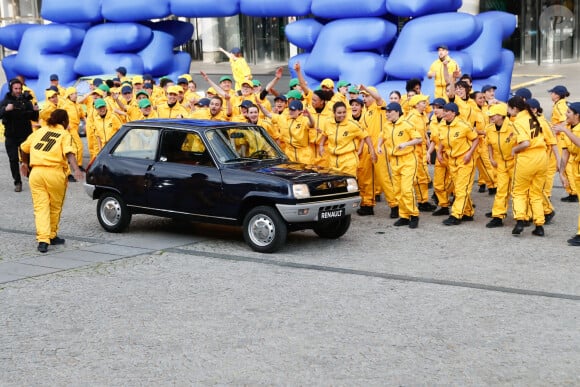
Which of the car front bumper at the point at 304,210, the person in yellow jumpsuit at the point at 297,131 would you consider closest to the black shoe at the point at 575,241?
the car front bumper at the point at 304,210

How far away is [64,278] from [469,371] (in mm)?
4462

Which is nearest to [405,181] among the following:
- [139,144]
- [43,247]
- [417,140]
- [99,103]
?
[417,140]

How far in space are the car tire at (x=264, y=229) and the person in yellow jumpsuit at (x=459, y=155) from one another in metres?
2.75

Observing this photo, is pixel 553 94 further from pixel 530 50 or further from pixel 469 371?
pixel 530 50

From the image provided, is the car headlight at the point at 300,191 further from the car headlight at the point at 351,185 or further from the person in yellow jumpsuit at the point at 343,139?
the person in yellow jumpsuit at the point at 343,139

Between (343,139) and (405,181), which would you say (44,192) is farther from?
(405,181)

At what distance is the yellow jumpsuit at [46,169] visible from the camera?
33.4 ft

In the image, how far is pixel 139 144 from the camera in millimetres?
11219

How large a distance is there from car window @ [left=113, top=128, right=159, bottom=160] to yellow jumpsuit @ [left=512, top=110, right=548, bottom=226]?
430 cm

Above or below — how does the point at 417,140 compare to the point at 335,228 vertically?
above

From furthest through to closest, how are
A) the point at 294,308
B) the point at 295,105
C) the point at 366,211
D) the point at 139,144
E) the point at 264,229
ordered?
the point at 366,211, the point at 295,105, the point at 139,144, the point at 264,229, the point at 294,308

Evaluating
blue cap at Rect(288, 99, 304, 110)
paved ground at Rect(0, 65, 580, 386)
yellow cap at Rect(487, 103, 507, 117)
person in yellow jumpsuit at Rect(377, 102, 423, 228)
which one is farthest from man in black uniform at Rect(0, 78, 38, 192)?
yellow cap at Rect(487, 103, 507, 117)

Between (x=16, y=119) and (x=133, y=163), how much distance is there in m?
4.51

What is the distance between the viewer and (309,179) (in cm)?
1008
